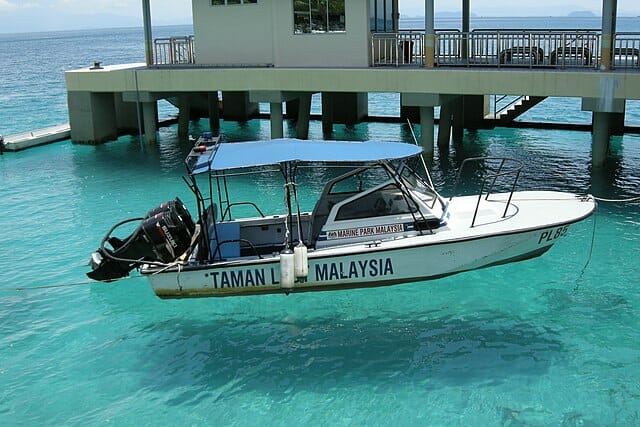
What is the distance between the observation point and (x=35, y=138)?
95.7ft

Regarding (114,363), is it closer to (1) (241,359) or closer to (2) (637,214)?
(1) (241,359)

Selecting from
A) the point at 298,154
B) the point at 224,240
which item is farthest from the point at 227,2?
the point at 298,154

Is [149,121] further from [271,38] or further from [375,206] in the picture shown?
[375,206]

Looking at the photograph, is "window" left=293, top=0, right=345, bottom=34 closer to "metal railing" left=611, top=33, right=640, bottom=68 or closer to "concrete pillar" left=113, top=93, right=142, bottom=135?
"metal railing" left=611, top=33, right=640, bottom=68

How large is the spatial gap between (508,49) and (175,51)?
11.0 meters

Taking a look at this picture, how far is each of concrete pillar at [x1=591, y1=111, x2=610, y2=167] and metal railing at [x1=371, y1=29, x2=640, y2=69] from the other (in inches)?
52.7

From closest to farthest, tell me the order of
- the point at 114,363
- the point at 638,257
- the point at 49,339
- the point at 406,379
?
the point at 406,379 → the point at 114,363 → the point at 49,339 → the point at 638,257

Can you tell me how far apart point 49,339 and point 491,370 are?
6883mm

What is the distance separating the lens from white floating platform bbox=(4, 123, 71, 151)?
28.5 m

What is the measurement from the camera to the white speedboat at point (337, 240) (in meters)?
12.1

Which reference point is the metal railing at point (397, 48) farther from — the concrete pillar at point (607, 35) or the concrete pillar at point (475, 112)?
the concrete pillar at point (475, 112)

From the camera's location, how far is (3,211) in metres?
20.2

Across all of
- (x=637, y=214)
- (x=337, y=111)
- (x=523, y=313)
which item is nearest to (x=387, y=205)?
(x=523, y=313)

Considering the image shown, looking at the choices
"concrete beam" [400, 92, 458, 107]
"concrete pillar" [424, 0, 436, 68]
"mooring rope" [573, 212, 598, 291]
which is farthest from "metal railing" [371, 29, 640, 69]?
"mooring rope" [573, 212, 598, 291]
